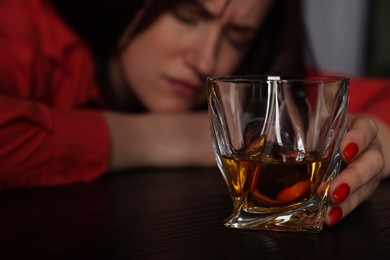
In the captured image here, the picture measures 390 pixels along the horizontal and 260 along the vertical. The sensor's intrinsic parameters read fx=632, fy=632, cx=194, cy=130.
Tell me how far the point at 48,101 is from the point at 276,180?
2.30 ft

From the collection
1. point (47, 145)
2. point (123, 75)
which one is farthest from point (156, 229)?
point (123, 75)

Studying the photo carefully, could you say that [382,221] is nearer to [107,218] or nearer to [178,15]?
[107,218]

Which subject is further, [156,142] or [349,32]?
[349,32]

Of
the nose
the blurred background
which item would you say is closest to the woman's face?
the nose

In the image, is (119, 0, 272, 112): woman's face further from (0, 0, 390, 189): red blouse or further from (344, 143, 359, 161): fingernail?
(344, 143, 359, 161): fingernail

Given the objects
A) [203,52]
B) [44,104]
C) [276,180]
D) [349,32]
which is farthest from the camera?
[349,32]

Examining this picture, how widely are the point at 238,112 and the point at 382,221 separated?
17 centimetres

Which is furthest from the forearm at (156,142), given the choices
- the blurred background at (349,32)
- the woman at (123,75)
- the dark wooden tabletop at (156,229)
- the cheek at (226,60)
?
the blurred background at (349,32)

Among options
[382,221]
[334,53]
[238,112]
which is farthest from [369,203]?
[334,53]

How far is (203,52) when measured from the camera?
112 cm

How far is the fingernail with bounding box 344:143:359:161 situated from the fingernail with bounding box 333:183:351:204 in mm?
26

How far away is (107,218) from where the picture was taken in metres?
0.59

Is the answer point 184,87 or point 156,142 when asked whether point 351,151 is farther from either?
point 184,87

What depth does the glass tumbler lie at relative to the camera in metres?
0.52
